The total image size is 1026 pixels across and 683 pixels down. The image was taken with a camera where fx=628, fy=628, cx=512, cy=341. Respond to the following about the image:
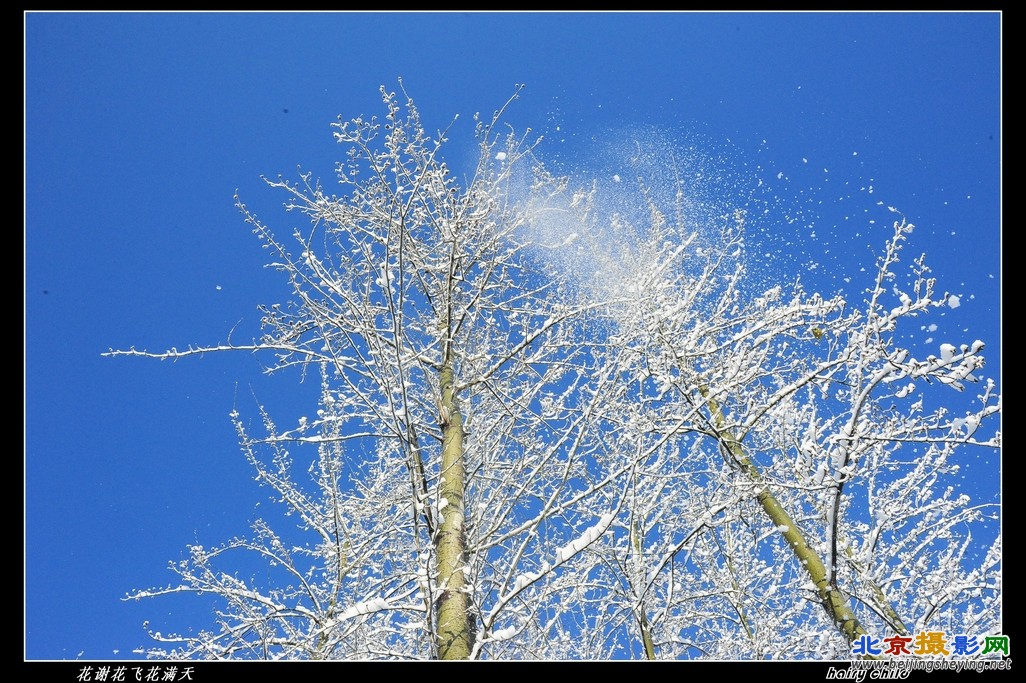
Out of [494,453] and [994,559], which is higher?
[494,453]

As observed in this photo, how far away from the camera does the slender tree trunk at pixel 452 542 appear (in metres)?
3.63

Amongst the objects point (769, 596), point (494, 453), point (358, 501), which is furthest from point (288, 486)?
point (769, 596)

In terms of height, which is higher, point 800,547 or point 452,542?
point 452,542

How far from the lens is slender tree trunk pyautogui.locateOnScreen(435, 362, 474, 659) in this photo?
363 centimetres

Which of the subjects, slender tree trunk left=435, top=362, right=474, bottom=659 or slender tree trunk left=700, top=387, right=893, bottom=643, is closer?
slender tree trunk left=435, top=362, right=474, bottom=659

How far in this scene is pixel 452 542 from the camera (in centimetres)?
417

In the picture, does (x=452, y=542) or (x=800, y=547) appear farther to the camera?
(x=800, y=547)

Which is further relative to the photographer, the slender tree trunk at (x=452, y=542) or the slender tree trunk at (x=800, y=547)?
the slender tree trunk at (x=800, y=547)

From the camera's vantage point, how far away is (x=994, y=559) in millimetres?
5520

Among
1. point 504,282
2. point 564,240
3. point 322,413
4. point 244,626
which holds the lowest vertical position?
point 244,626
